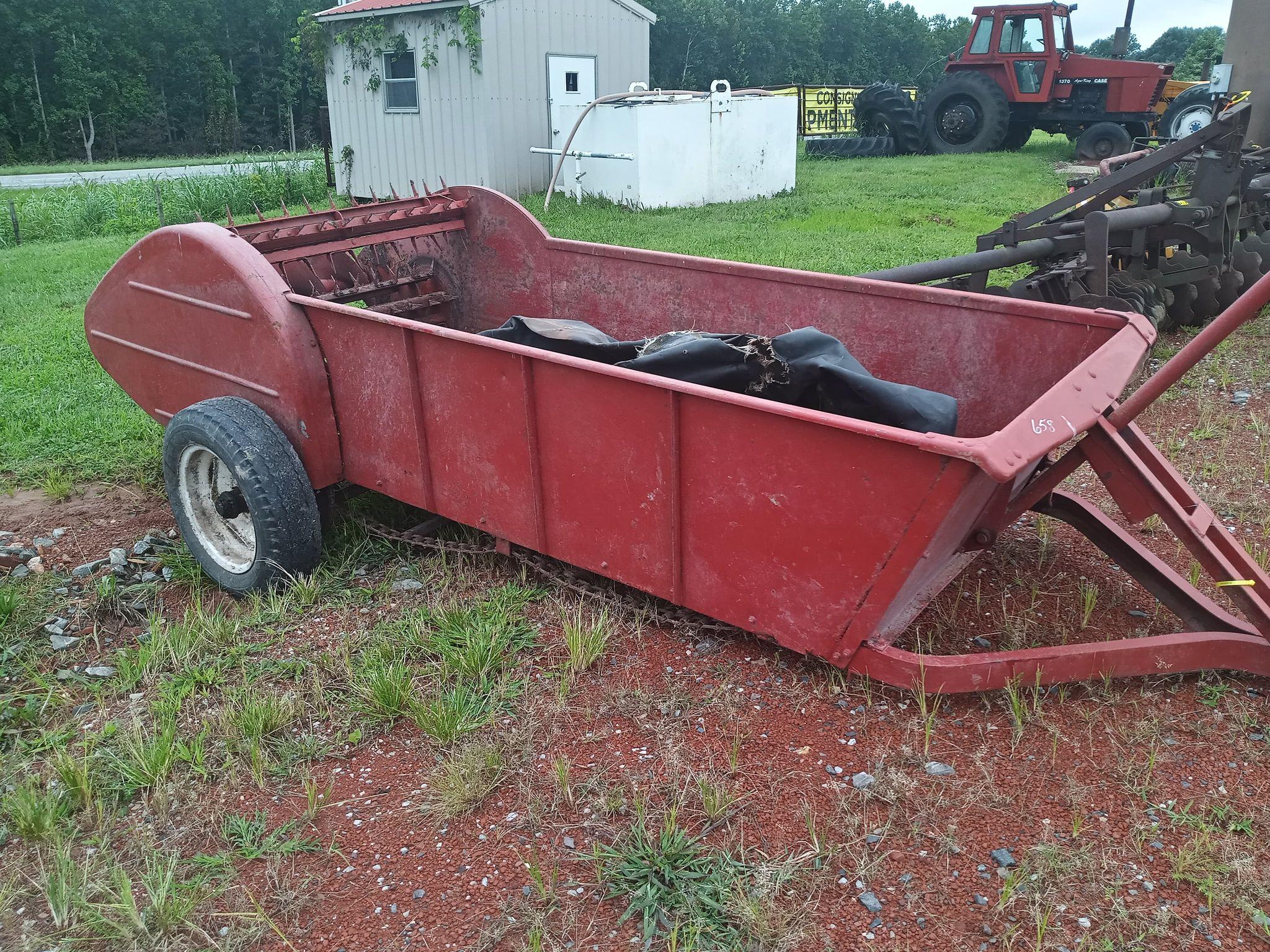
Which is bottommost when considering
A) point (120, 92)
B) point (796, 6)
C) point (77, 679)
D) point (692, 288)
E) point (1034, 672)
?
point (77, 679)

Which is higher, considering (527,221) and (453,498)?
(527,221)

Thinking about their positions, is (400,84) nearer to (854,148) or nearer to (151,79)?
(854,148)

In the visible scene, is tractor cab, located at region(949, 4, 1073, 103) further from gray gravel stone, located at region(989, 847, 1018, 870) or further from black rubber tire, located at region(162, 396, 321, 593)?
gray gravel stone, located at region(989, 847, 1018, 870)

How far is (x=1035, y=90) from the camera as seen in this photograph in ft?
72.7

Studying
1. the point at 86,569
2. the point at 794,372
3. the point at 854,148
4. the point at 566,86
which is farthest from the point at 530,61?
the point at 794,372

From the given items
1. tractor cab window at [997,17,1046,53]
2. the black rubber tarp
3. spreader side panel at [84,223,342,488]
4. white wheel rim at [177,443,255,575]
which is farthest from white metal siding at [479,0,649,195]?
the black rubber tarp

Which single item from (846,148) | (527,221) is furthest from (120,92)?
(527,221)

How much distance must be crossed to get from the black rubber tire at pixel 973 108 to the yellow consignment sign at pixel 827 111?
10.2 ft

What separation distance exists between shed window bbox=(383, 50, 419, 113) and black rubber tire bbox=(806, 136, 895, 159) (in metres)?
11.6

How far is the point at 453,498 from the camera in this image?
410 centimetres

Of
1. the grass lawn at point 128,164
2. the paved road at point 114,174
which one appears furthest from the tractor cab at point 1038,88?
the grass lawn at point 128,164

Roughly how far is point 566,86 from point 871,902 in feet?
52.5

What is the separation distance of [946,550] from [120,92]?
37.4 meters

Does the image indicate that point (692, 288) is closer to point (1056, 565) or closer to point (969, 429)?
point (969, 429)
